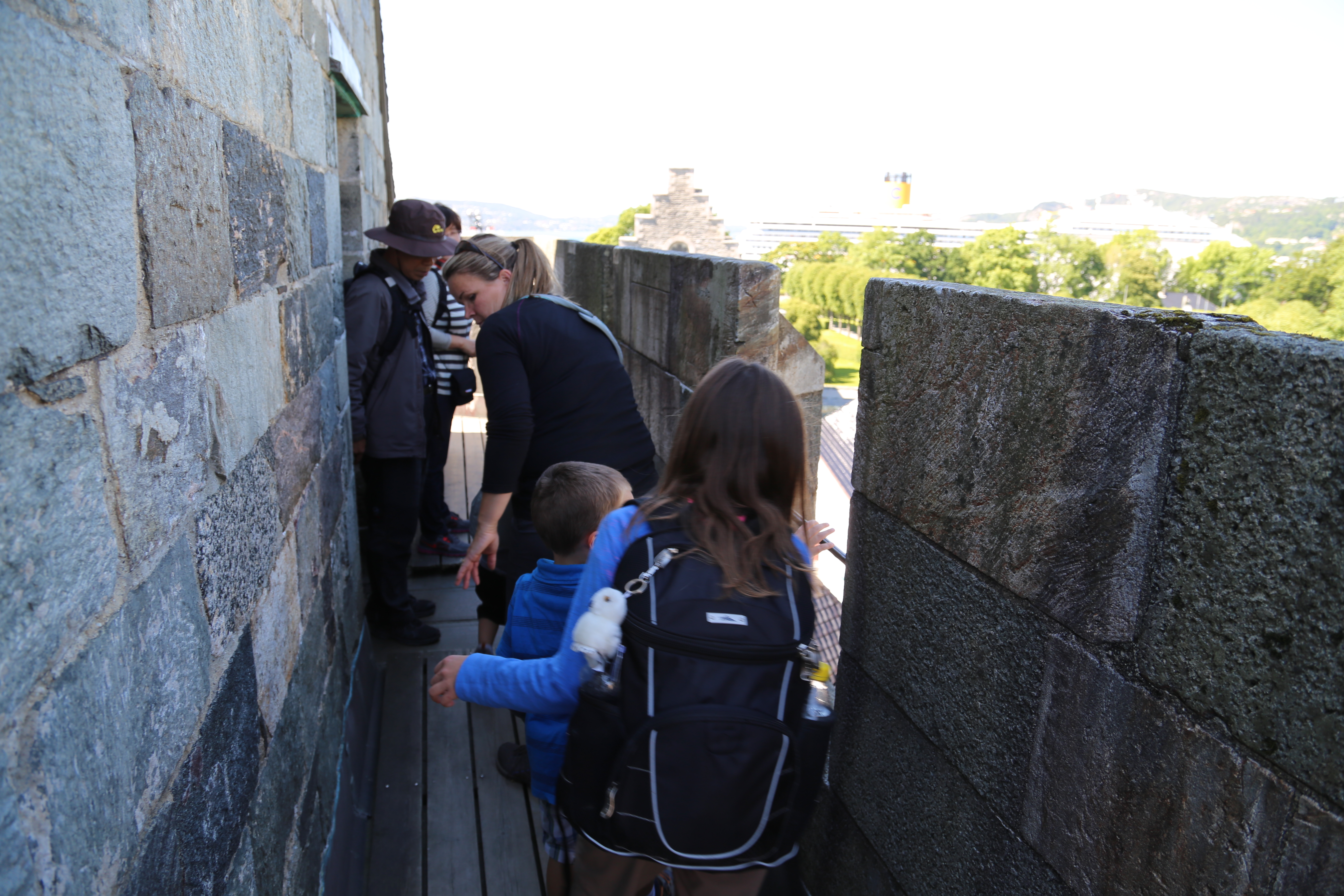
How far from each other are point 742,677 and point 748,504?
325 mm

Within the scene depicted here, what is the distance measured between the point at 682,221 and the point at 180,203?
178ft

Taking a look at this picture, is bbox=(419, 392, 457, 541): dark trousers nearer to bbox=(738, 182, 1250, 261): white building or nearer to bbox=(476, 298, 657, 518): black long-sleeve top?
bbox=(476, 298, 657, 518): black long-sleeve top

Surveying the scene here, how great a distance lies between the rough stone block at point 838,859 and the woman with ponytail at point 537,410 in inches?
46.7

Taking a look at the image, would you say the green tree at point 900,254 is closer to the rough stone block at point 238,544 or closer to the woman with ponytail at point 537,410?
the woman with ponytail at point 537,410

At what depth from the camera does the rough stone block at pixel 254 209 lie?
165cm

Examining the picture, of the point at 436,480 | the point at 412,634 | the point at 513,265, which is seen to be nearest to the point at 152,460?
the point at 513,265

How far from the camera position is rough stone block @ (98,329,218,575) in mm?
1014

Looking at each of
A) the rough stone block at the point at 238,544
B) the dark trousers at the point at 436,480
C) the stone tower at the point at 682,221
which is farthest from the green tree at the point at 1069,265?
the rough stone block at the point at 238,544

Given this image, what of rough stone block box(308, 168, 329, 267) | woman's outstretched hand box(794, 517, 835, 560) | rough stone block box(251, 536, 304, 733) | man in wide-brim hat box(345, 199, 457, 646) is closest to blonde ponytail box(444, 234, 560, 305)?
rough stone block box(308, 168, 329, 267)

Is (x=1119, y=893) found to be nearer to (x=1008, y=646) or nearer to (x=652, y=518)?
(x=1008, y=646)

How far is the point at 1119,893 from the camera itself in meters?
1.29

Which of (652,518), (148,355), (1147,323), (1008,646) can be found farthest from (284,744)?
(1147,323)

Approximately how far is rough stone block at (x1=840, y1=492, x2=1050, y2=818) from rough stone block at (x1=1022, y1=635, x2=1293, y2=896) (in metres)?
0.06

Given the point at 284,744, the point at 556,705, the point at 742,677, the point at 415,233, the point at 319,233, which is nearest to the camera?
the point at 742,677
